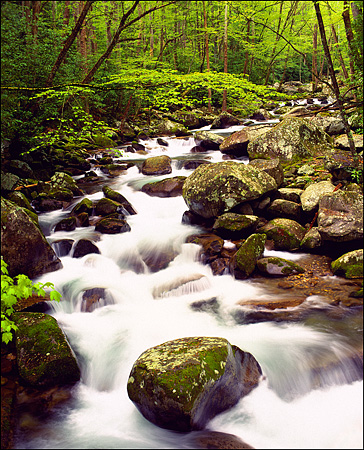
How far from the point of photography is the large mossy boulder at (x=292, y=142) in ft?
36.0

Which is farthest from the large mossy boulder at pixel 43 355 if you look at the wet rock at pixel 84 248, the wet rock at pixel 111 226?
the wet rock at pixel 111 226

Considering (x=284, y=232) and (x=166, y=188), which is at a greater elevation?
(x=166, y=188)

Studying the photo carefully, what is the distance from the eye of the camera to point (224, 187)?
26.2ft

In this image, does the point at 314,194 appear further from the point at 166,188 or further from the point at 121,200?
the point at 121,200

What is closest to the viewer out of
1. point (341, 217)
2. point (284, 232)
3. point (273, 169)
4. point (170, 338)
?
point (170, 338)

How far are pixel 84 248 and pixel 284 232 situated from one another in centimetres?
461

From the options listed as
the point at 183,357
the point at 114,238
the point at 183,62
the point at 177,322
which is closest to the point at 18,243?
the point at 114,238

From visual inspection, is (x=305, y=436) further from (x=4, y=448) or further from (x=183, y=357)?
(x=4, y=448)

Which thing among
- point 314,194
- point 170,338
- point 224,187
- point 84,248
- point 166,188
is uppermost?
point 224,187

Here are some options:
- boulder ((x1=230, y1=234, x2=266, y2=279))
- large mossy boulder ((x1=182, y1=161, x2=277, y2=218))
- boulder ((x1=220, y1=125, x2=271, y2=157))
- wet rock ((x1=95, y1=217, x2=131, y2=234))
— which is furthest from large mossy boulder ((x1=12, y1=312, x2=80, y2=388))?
boulder ((x1=220, y1=125, x2=271, y2=157))

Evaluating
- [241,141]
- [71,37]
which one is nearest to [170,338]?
[71,37]

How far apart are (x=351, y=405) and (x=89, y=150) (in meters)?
15.0

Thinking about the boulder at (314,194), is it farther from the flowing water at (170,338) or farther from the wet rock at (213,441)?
the wet rock at (213,441)

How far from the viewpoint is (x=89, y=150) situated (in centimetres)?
1609
